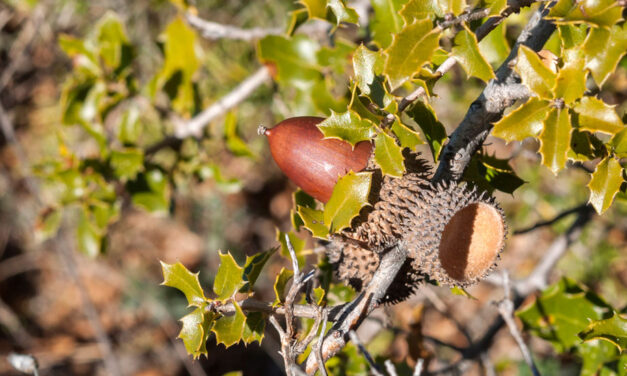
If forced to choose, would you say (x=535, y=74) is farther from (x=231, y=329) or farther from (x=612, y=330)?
(x=231, y=329)

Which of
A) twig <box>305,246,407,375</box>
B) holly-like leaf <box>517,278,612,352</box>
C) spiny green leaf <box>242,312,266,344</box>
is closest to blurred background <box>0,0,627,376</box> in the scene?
holly-like leaf <box>517,278,612,352</box>

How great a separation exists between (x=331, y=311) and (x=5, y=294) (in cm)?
433

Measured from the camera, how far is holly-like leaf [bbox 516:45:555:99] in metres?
1.02

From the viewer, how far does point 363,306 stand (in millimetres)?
1189

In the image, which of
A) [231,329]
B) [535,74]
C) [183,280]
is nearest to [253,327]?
[231,329]

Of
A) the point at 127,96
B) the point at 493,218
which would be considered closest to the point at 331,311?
the point at 493,218

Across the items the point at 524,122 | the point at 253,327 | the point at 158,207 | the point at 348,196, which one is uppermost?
the point at 524,122

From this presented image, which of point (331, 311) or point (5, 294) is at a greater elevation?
point (331, 311)

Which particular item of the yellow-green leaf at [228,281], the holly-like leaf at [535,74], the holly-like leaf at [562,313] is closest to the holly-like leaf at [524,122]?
the holly-like leaf at [535,74]

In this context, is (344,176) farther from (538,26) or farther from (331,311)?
(538,26)

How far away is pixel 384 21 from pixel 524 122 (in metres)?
0.70

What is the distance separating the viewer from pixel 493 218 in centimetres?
126

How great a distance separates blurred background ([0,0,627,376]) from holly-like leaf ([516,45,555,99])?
1.45 m

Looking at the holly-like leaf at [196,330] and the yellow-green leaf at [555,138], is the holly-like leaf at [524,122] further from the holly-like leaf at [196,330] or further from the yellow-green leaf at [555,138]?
the holly-like leaf at [196,330]
